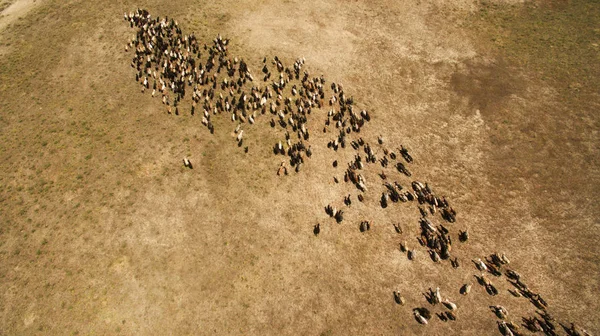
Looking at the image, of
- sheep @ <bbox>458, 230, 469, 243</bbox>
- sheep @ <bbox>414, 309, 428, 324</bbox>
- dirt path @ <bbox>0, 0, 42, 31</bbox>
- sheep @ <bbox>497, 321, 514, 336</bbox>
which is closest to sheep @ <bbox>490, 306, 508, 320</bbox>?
sheep @ <bbox>497, 321, 514, 336</bbox>

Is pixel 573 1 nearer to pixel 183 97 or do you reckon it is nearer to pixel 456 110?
pixel 456 110

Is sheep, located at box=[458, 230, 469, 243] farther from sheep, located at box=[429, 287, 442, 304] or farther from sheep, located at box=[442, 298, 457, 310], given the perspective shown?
sheep, located at box=[442, 298, 457, 310]

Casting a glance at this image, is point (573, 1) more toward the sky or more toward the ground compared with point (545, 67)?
more toward the sky

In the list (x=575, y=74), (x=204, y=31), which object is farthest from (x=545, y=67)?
(x=204, y=31)

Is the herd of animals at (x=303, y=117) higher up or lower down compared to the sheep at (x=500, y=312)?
higher up

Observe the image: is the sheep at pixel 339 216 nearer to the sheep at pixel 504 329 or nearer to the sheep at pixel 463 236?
the sheep at pixel 463 236

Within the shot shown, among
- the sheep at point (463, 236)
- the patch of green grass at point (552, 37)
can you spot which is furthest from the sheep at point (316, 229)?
the patch of green grass at point (552, 37)
